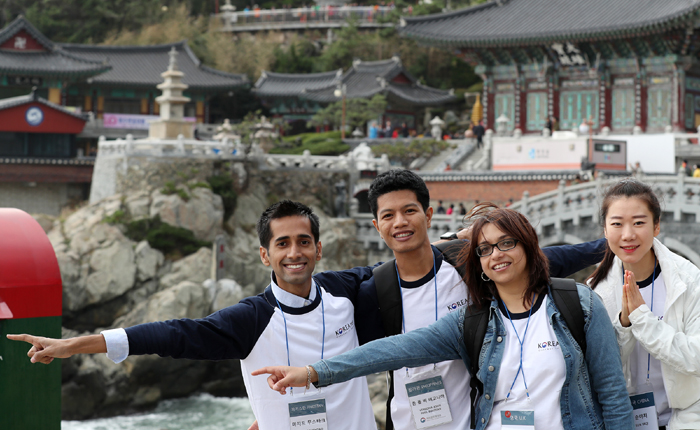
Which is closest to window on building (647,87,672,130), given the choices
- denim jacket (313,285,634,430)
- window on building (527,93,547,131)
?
window on building (527,93,547,131)

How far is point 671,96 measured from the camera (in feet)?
84.2

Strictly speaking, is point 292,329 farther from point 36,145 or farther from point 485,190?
point 36,145

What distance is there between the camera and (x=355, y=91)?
121 feet

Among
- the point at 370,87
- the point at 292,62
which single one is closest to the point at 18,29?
the point at 370,87

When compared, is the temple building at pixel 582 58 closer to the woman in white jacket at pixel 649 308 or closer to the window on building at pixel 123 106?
the window on building at pixel 123 106

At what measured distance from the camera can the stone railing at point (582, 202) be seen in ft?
56.8

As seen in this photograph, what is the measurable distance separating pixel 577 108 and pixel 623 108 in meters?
1.66

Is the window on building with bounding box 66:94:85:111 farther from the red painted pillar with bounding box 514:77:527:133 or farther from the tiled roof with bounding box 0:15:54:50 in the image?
the red painted pillar with bounding box 514:77:527:133

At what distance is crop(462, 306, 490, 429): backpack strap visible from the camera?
3.31 m

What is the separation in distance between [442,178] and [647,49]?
29.0 feet

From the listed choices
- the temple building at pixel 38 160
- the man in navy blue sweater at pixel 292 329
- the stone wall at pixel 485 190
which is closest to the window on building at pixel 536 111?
the stone wall at pixel 485 190

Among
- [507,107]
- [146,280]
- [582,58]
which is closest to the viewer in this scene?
[146,280]

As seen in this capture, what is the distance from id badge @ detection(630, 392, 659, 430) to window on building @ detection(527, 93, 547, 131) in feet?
83.6

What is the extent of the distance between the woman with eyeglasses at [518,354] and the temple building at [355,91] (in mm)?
32526
